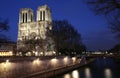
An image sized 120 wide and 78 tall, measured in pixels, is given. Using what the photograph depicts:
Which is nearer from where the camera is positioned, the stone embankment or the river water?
the stone embankment

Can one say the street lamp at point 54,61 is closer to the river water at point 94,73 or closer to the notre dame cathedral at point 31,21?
the river water at point 94,73

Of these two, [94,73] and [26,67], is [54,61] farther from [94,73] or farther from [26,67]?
[26,67]

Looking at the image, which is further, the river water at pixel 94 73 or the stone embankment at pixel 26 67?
the river water at pixel 94 73

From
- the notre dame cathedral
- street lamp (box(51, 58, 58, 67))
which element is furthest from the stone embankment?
the notre dame cathedral

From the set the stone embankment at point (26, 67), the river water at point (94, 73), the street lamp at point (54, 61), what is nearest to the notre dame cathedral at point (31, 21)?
the river water at point (94, 73)

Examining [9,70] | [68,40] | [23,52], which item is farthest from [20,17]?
[9,70]

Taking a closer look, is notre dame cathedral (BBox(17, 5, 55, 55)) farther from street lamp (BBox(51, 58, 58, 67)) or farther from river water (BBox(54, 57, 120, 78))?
street lamp (BBox(51, 58, 58, 67))

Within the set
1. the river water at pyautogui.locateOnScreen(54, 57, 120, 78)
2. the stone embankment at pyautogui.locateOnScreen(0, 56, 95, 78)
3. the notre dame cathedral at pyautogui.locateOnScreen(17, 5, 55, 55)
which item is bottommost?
the river water at pyautogui.locateOnScreen(54, 57, 120, 78)

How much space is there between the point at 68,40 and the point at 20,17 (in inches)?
2775

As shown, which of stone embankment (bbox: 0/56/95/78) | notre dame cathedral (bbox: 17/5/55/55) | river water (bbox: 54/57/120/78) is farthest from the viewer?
notre dame cathedral (bbox: 17/5/55/55)

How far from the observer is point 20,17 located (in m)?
129

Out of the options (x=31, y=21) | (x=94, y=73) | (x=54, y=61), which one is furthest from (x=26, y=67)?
(x=31, y=21)

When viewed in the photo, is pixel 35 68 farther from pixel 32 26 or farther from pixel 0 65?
pixel 32 26

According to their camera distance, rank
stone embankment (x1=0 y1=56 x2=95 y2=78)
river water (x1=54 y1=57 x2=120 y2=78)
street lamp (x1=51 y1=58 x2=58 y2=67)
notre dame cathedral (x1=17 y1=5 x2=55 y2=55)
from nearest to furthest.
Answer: stone embankment (x1=0 y1=56 x2=95 y2=78) < river water (x1=54 y1=57 x2=120 y2=78) < street lamp (x1=51 y1=58 x2=58 y2=67) < notre dame cathedral (x1=17 y1=5 x2=55 y2=55)
